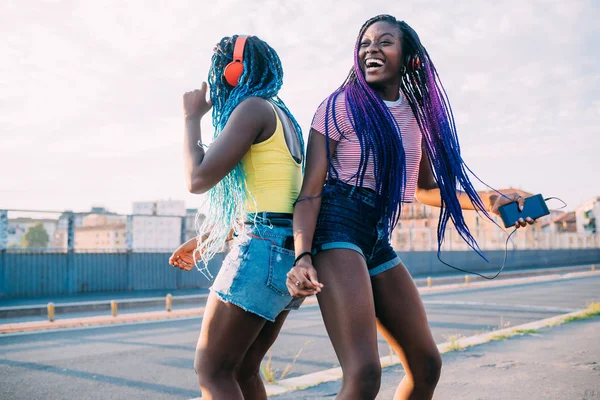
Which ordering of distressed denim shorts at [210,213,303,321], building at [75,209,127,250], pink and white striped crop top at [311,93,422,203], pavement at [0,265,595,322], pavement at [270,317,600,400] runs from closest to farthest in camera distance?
distressed denim shorts at [210,213,303,321] → pink and white striped crop top at [311,93,422,203] → pavement at [270,317,600,400] → pavement at [0,265,595,322] → building at [75,209,127,250]

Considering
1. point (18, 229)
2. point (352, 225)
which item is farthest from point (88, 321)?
point (352, 225)

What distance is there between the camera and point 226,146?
233 cm

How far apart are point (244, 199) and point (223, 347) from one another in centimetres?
58

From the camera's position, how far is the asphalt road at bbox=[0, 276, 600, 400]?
574 cm

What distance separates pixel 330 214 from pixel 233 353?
0.65 m

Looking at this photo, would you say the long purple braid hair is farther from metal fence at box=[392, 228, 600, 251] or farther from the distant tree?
metal fence at box=[392, 228, 600, 251]

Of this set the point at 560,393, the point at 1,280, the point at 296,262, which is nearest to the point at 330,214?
the point at 296,262

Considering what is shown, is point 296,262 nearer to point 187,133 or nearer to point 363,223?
point 363,223

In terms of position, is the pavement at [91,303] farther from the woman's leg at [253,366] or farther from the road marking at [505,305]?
the woman's leg at [253,366]

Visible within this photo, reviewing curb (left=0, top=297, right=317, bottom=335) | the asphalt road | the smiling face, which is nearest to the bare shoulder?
the smiling face

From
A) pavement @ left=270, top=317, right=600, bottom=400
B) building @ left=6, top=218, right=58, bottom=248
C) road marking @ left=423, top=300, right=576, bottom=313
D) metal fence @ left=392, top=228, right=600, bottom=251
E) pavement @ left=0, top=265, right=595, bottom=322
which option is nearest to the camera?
pavement @ left=270, top=317, right=600, bottom=400

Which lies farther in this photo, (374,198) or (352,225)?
(374,198)

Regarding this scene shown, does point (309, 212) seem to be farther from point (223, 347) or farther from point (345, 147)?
point (223, 347)

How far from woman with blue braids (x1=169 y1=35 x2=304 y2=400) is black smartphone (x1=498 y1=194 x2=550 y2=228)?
35.6 inches
